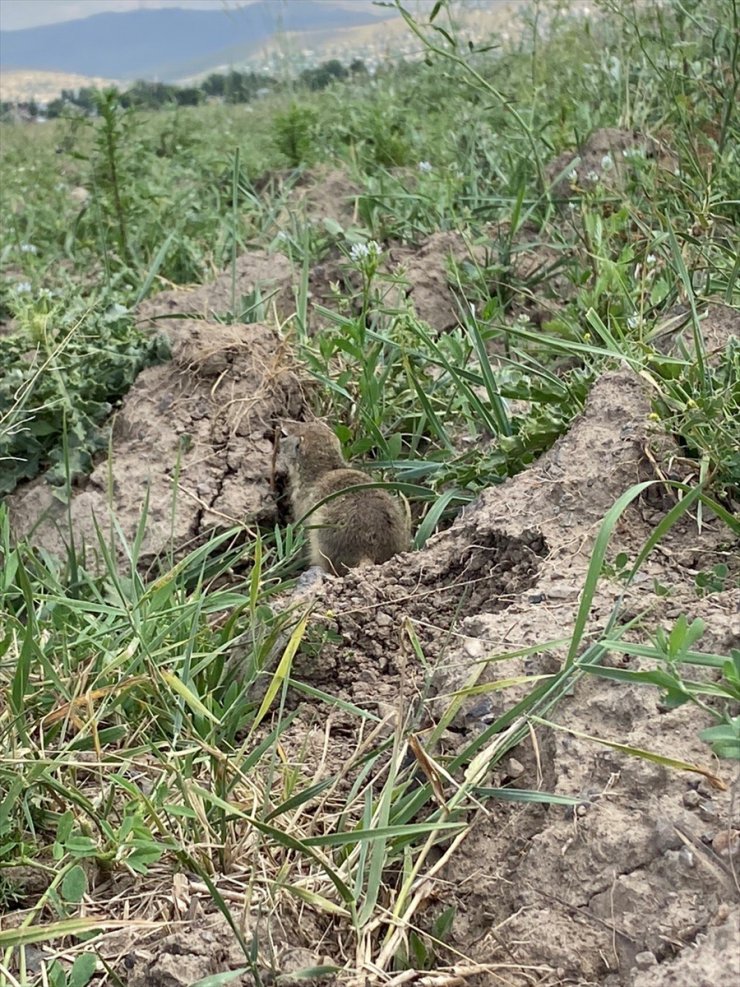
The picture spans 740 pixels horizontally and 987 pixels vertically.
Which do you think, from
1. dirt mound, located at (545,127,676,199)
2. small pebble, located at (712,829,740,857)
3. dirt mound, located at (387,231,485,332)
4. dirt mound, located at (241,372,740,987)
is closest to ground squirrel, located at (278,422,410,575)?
dirt mound, located at (241,372,740,987)

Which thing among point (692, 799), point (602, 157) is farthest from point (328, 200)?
point (692, 799)

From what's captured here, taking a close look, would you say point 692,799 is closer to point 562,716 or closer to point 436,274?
point 562,716

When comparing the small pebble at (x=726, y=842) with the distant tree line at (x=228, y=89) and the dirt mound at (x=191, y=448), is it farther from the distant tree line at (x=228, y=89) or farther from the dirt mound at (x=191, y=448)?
the distant tree line at (x=228, y=89)

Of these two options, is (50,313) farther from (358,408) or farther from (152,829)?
(152,829)

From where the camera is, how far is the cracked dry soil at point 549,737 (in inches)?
71.0

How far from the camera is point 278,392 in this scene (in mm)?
4086

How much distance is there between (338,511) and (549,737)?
135 cm

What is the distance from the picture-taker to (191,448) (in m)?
3.92

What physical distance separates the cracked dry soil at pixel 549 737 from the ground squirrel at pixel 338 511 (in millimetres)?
265

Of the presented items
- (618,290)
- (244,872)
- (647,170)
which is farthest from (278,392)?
(244,872)

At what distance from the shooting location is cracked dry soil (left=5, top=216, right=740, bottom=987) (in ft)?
5.92

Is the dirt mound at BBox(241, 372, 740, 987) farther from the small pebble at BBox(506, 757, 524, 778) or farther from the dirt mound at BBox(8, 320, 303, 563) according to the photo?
the dirt mound at BBox(8, 320, 303, 563)

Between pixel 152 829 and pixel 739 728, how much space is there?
1.24m

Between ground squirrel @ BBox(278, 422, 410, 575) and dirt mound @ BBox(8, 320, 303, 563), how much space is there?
0.30 meters
